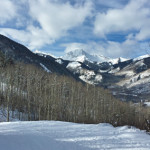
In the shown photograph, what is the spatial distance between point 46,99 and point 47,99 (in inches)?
63.4

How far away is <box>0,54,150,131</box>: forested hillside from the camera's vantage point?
→ 1582 inches

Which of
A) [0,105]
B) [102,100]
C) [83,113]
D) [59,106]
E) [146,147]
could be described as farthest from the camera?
[102,100]

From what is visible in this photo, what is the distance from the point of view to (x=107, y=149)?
12.6 m

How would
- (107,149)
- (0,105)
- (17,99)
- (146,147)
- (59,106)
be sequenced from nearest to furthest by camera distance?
(107,149)
(146,147)
(0,105)
(17,99)
(59,106)

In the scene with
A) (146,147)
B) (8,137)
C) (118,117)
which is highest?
(8,137)

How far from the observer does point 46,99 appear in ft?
135

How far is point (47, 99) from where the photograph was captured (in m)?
42.8

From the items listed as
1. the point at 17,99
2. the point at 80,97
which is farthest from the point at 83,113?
the point at 17,99

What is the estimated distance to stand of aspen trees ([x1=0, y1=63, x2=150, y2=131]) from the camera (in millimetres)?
40125

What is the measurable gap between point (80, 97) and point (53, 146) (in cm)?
4389

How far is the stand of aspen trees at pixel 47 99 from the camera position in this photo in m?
40.1

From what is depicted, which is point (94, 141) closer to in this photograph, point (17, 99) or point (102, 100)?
point (17, 99)

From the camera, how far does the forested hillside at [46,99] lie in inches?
1582

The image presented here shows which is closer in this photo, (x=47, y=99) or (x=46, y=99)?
(x=46, y=99)
